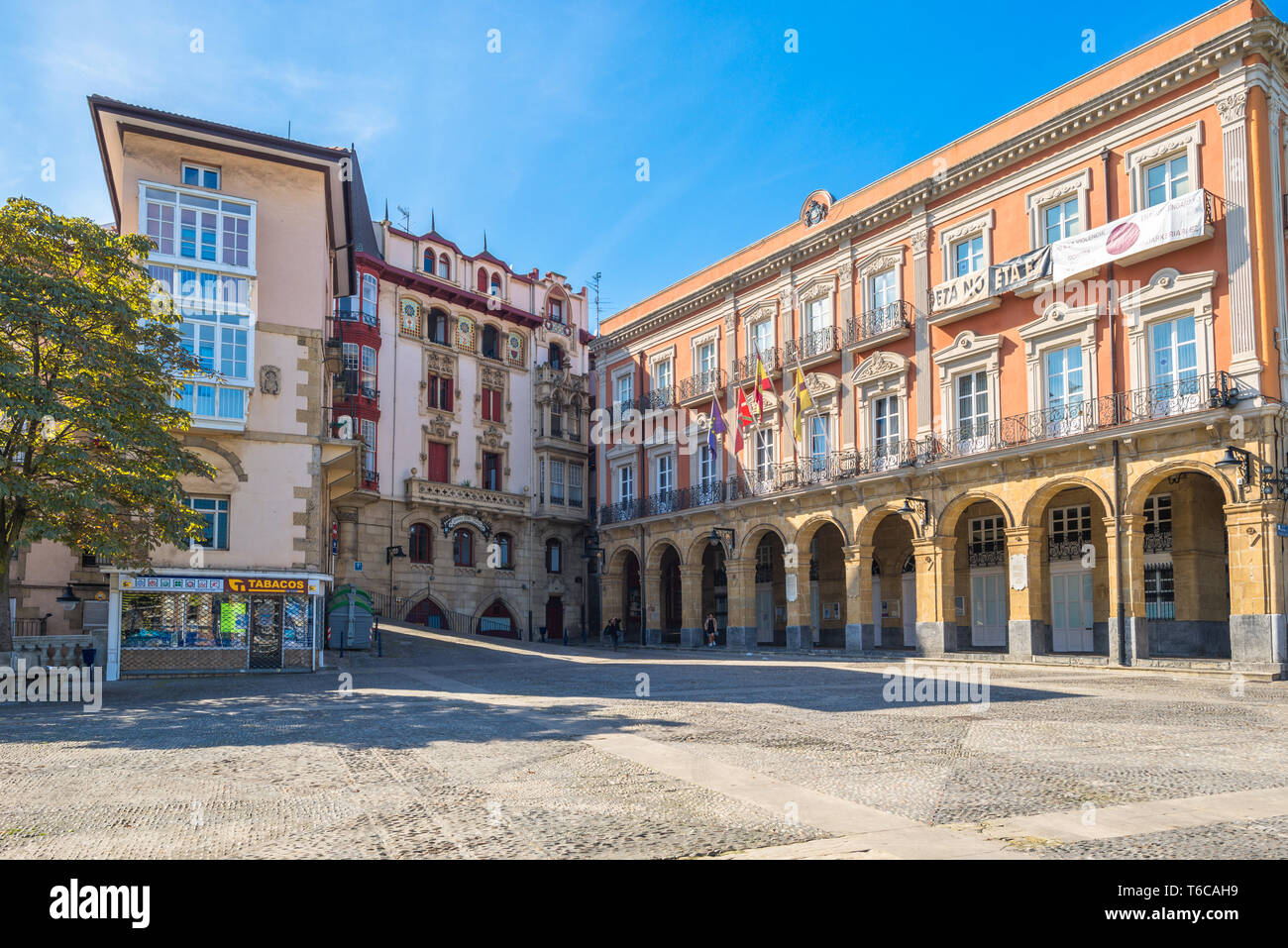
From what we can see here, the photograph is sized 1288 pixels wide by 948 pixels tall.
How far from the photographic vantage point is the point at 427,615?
43969 millimetres

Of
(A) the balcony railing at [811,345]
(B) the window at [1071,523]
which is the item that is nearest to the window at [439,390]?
(A) the balcony railing at [811,345]

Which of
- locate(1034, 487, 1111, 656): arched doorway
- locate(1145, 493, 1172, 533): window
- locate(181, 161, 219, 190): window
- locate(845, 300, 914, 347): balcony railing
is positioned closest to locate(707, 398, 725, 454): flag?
locate(845, 300, 914, 347): balcony railing

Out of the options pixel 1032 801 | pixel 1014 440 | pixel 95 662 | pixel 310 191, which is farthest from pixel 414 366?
pixel 1032 801

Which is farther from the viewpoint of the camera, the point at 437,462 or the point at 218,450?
the point at 437,462

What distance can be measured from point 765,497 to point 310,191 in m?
19.2

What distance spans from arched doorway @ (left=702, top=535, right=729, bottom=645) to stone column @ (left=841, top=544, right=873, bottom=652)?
468 inches

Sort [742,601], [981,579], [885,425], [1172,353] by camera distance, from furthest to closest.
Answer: [742,601] → [885,425] → [981,579] → [1172,353]

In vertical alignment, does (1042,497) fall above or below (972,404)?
below

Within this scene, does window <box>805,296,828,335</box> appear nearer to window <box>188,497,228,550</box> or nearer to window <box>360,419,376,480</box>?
window <box>360,419,376,480</box>

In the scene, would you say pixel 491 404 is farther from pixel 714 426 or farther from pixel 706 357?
pixel 714 426

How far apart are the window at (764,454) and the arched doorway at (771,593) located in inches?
156

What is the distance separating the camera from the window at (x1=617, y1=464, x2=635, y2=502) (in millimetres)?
46031

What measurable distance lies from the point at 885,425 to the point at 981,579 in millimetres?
6117

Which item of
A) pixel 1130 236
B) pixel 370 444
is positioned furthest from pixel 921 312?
pixel 370 444
